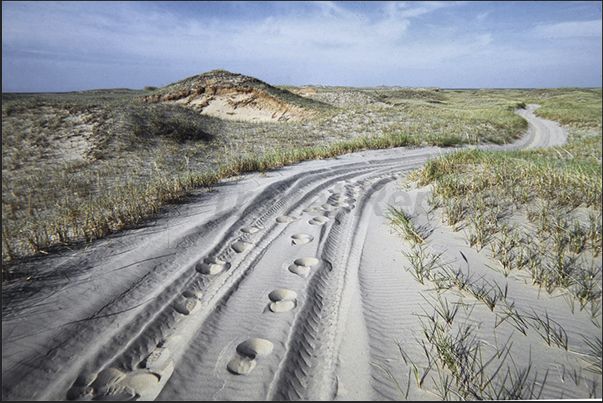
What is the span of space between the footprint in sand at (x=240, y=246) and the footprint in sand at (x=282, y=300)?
0.71 meters

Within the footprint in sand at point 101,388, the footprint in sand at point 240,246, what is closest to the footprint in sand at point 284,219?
the footprint in sand at point 240,246

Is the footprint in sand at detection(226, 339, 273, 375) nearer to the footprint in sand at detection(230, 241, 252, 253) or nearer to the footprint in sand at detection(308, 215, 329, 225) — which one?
the footprint in sand at detection(230, 241, 252, 253)

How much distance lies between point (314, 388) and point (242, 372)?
0.37 m

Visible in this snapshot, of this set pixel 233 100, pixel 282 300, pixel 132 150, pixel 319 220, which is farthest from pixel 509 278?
pixel 233 100

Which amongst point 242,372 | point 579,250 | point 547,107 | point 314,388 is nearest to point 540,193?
point 579,250

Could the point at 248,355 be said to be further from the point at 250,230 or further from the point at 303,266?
the point at 250,230

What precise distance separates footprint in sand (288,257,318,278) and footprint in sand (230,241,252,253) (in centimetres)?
55

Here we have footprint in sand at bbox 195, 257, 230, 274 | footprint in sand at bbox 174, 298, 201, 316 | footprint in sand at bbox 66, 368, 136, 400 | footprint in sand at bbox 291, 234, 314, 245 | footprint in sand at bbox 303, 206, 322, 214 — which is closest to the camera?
footprint in sand at bbox 66, 368, 136, 400

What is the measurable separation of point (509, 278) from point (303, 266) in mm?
1509

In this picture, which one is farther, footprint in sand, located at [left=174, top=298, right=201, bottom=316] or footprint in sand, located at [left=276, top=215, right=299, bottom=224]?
footprint in sand, located at [left=276, top=215, right=299, bottom=224]

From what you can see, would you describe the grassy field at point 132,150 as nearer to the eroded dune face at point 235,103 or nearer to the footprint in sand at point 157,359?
the footprint in sand at point 157,359

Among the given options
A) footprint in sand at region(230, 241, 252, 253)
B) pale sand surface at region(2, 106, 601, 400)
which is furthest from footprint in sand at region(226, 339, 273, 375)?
footprint in sand at region(230, 241, 252, 253)

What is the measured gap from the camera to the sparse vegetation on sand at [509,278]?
127 centimetres

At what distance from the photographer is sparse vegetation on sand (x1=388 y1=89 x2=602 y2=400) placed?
4.16ft
